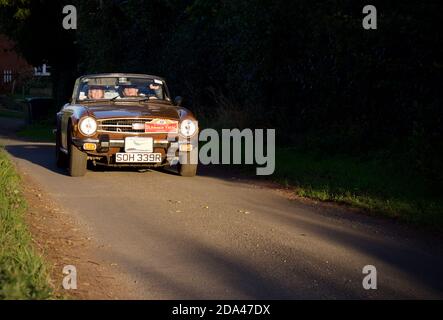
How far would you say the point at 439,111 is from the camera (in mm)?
11188

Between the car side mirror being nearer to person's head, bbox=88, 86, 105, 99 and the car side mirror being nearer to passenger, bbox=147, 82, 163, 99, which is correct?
passenger, bbox=147, 82, 163, 99

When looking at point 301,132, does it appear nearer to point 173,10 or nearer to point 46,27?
point 173,10

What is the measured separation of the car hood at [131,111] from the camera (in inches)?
476

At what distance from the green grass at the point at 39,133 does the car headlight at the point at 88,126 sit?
10.7 m

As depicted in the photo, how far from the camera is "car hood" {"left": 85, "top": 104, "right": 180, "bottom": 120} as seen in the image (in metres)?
12.1

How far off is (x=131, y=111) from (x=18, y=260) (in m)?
6.62

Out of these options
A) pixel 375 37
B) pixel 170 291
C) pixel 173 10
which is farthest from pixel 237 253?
pixel 173 10

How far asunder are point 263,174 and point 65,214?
463 cm

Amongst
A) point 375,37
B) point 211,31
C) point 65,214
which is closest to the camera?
point 65,214

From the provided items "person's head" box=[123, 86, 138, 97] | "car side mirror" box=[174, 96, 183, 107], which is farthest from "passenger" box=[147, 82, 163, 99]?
"car side mirror" box=[174, 96, 183, 107]

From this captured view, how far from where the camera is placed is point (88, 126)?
12.0 m

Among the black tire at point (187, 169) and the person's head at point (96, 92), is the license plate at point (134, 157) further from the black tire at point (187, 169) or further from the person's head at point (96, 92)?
the person's head at point (96, 92)

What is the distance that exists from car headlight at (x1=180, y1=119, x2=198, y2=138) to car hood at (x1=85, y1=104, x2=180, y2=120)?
0.15 metres

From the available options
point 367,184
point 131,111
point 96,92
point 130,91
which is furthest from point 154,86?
point 367,184
